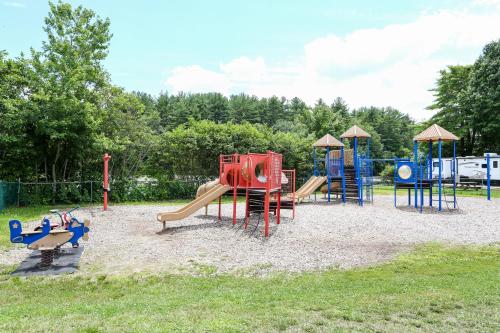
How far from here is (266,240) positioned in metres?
9.13

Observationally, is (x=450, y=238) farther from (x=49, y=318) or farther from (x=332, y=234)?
(x=49, y=318)

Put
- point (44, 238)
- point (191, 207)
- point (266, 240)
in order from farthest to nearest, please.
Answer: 1. point (191, 207)
2. point (266, 240)
3. point (44, 238)

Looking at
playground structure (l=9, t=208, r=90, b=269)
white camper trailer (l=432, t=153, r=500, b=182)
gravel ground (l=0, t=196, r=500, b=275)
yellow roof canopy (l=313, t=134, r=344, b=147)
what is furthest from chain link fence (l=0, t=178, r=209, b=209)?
white camper trailer (l=432, t=153, r=500, b=182)

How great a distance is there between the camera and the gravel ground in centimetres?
718

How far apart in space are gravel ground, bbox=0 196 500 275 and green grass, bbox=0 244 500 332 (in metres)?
0.79

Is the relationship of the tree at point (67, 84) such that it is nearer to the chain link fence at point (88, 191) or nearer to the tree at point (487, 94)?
the chain link fence at point (88, 191)

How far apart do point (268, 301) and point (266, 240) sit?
432 cm

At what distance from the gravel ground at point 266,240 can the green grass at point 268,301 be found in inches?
31.0

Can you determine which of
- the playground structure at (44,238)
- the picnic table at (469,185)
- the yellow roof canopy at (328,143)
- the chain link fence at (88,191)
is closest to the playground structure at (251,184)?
the playground structure at (44,238)

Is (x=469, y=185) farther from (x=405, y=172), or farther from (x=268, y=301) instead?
(x=268, y=301)

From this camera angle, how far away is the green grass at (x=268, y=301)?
3.97 m

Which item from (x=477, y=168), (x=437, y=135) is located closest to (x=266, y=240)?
(x=437, y=135)

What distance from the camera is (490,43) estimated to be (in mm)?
33656

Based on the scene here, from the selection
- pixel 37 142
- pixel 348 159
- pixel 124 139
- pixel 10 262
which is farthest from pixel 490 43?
pixel 10 262
